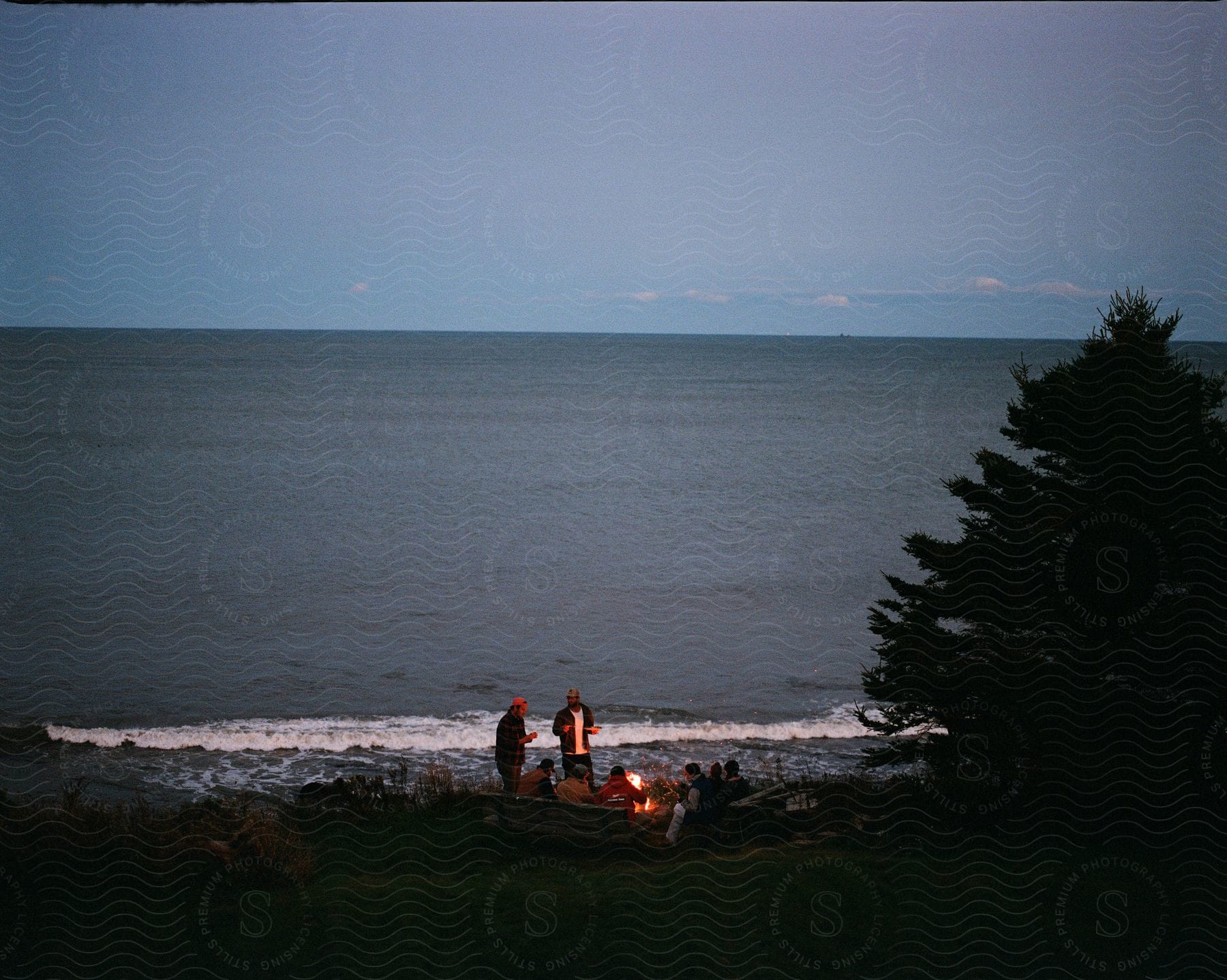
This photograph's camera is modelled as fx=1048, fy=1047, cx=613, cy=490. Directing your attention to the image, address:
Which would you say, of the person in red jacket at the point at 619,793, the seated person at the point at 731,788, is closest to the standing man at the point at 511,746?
the person in red jacket at the point at 619,793

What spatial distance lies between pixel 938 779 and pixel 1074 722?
56.5 inches

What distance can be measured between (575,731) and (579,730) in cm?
5

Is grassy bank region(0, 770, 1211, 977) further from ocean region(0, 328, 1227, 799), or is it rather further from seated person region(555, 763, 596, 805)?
Result: ocean region(0, 328, 1227, 799)

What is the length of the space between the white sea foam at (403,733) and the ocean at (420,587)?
0.06 m

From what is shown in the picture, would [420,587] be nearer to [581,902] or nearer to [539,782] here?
[539,782]

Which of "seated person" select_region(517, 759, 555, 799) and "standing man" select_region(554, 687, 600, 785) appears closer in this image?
"seated person" select_region(517, 759, 555, 799)

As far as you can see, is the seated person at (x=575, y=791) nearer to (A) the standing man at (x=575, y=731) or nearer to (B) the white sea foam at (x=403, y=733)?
(A) the standing man at (x=575, y=731)

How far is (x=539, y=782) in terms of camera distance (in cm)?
1187

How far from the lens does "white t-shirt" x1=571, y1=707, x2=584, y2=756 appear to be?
12.8 metres

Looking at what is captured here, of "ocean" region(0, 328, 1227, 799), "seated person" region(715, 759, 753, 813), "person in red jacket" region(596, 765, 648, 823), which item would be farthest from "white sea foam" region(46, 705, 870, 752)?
"seated person" region(715, 759, 753, 813)

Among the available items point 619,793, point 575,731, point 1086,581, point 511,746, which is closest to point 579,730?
point 575,731

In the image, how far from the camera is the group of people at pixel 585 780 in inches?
419

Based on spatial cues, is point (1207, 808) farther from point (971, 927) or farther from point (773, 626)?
point (773, 626)

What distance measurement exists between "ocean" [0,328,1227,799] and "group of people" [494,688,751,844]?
10.4 feet
